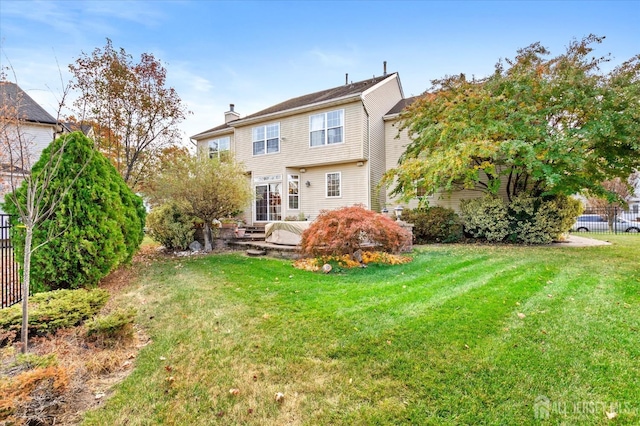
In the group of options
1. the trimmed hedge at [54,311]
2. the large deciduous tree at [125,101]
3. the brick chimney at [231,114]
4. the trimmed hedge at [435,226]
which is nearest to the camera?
the trimmed hedge at [54,311]

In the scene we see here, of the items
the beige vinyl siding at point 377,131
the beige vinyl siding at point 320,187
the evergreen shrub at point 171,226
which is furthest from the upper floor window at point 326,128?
the evergreen shrub at point 171,226

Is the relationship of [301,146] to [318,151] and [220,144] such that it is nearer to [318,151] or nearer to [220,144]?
[318,151]

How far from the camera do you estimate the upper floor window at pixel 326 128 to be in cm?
1394

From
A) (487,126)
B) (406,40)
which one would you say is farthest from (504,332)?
(406,40)

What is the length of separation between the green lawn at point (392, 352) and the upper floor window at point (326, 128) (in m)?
9.45

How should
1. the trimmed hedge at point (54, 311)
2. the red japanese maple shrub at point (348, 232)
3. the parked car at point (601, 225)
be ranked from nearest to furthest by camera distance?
the trimmed hedge at point (54, 311)
the red japanese maple shrub at point (348, 232)
the parked car at point (601, 225)

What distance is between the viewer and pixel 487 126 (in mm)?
9141

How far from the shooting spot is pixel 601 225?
20156 millimetres

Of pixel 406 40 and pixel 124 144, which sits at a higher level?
pixel 406 40

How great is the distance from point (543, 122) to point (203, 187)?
35.4ft

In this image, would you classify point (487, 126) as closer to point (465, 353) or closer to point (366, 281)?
point (366, 281)

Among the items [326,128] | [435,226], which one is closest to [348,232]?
[435,226]

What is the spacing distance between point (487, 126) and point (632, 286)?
562 centimetres

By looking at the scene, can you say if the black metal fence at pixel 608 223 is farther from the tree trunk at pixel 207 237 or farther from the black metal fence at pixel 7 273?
the black metal fence at pixel 7 273
